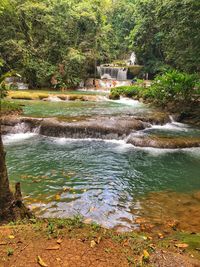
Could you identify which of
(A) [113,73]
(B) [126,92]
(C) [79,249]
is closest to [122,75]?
(A) [113,73]

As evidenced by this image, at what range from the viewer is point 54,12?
3162 centimetres

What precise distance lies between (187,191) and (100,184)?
2.18m

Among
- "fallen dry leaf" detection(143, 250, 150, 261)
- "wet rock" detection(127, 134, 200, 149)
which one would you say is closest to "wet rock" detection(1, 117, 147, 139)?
"wet rock" detection(127, 134, 200, 149)

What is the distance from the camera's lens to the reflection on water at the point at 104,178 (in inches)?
235

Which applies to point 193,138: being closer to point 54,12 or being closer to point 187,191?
point 187,191

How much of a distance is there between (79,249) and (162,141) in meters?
8.37

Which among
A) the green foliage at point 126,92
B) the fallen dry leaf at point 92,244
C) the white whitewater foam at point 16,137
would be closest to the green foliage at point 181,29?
the green foliage at point 126,92

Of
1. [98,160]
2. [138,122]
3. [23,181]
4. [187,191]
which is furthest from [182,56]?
[23,181]

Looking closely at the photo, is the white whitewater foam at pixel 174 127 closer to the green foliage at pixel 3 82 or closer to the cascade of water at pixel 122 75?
the green foliage at pixel 3 82

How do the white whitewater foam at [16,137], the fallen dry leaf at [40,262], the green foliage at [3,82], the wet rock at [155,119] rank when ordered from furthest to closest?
1. the wet rock at [155,119]
2. the white whitewater foam at [16,137]
3. the green foliage at [3,82]
4. the fallen dry leaf at [40,262]

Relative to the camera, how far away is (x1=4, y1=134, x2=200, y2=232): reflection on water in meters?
5.96

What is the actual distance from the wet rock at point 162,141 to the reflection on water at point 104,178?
0.33 m

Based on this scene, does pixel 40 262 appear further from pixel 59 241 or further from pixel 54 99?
pixel 54 99

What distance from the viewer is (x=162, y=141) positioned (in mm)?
11133
